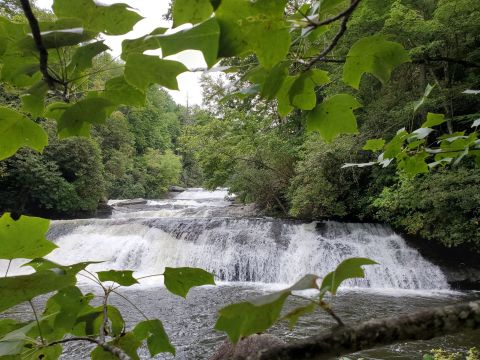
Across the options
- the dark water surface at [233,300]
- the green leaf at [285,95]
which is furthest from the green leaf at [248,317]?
the dark water surface at [233,300]

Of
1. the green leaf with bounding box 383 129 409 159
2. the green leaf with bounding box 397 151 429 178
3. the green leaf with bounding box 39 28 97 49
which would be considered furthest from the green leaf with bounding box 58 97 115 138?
the green leaf with bounding box 397 151 429 178

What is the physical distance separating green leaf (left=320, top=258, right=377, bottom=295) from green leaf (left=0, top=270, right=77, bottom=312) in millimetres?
391

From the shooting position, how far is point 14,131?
2.02 ft

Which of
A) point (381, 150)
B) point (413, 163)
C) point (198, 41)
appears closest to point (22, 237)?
point (198, 41)

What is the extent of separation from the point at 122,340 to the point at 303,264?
8964 millimetres

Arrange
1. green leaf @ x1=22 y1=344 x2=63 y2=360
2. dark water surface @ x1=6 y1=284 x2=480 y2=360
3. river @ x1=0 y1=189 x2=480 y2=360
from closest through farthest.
Result: 1. green leaf @ x1=22 y1=344 x2=63 y2=360
2. dark water surface @ x1=6 y1=284 x2=480 y2=360
3. river @ x1=0 y1=189 x2=480 y2=360

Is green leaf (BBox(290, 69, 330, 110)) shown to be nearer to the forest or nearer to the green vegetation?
the forest

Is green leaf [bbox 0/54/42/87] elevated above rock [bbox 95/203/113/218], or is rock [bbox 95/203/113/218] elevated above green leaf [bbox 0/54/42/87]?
rock [bbox 95/203/113/218]

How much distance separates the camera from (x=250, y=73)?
2.05ft

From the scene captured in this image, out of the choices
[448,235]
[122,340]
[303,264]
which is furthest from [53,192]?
[122,340]

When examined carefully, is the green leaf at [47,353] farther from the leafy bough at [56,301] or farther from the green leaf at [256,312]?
the green leaf at [256,312]

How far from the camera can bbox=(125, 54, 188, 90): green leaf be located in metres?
0.52

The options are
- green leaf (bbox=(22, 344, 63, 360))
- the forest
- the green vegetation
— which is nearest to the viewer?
the forest

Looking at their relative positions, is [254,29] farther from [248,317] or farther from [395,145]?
[395,145]
